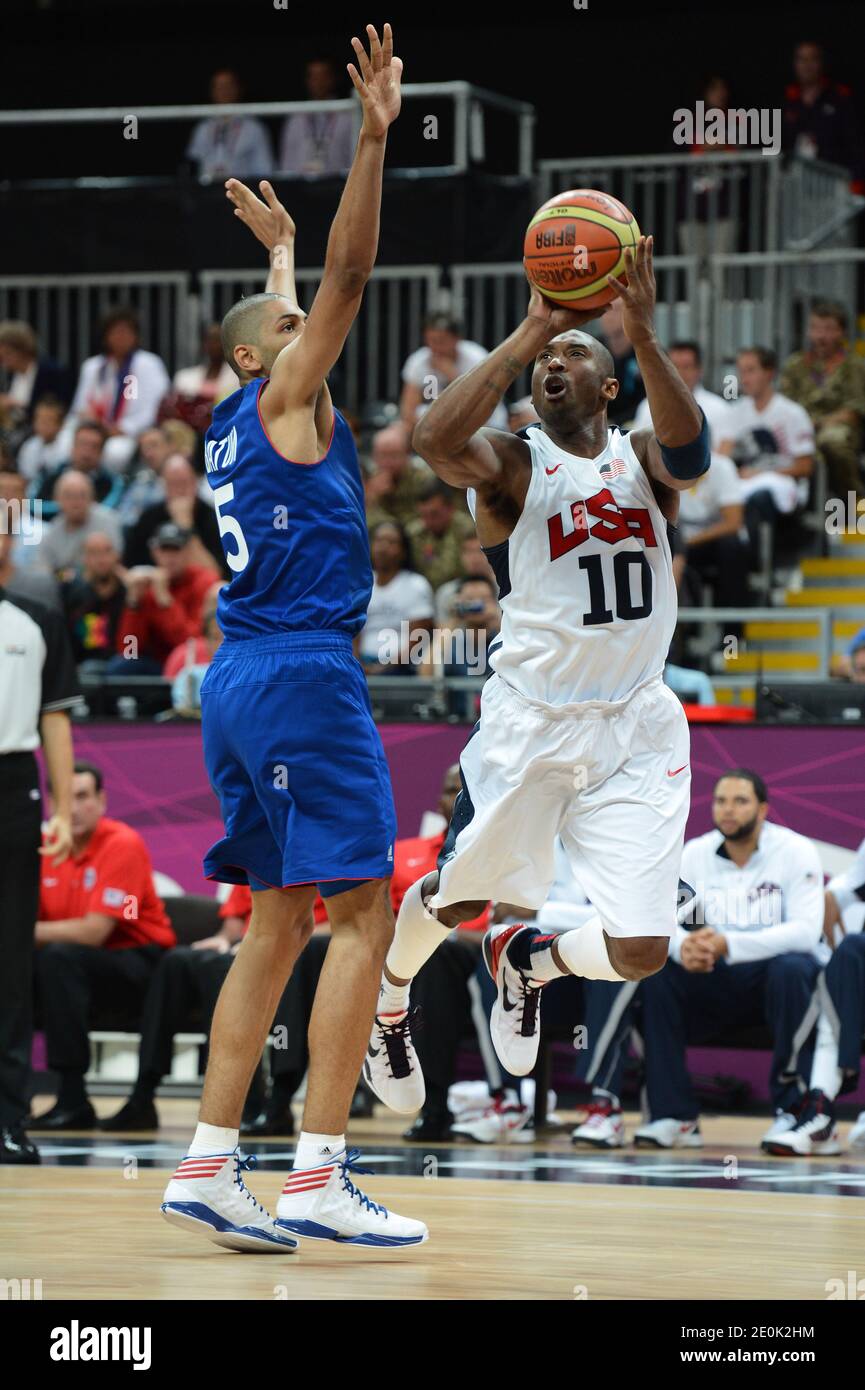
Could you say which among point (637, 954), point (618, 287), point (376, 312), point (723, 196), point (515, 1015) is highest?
point (723, 196)

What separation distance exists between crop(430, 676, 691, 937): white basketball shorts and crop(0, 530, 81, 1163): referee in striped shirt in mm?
2293

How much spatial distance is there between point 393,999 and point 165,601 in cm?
690

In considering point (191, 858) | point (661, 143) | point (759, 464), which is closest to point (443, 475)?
point (191, 858)

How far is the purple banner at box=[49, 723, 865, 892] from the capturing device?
10.1 meters

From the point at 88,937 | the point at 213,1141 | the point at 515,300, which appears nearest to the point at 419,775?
the point at 88,937

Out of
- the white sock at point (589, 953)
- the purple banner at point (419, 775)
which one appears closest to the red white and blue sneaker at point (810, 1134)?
the purple banner at point (419, 775)

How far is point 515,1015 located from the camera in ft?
22.1

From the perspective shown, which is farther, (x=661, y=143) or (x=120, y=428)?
(x=661, y=143)

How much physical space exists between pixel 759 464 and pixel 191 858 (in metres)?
5.11

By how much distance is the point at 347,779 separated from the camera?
5.58m

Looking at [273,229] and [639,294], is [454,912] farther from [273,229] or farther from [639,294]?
[273,229]

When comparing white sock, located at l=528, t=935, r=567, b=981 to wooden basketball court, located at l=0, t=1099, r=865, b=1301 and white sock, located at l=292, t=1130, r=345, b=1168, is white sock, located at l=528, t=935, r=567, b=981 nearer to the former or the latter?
wooden basketball court, located at l=0, t=1099, r=865, b=1301

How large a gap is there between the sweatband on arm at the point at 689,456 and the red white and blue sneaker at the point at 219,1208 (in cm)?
225
